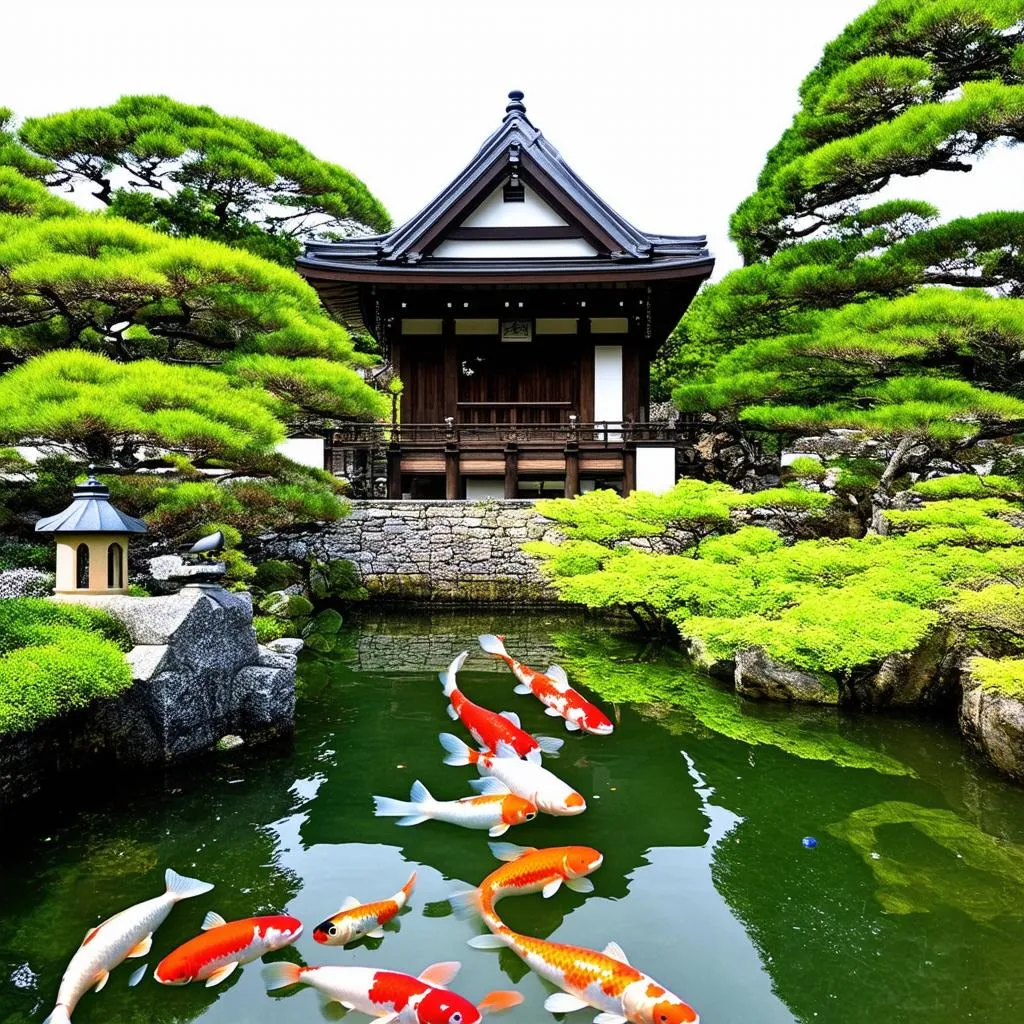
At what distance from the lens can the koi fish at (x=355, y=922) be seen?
3.06 meters

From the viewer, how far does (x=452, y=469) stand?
13.1m

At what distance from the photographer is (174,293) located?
7.12 metres

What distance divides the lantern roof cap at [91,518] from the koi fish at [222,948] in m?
3.23

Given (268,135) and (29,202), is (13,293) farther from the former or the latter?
(268,135)

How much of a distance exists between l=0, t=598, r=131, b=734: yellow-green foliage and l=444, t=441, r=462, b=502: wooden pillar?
8215mm

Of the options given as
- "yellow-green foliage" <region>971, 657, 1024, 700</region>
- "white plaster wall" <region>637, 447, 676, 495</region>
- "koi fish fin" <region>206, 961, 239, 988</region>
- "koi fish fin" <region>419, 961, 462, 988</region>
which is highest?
"white plaster wall" <region>637, 447, 676, 495</region>

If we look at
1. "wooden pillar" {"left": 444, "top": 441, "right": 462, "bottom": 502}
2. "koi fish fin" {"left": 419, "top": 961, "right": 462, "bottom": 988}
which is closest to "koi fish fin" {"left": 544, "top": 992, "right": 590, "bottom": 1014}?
"koi fish fin" {"left": 419, "top": 961, "right": 462, "bottom": 988}

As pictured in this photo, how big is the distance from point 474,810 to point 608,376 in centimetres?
1207

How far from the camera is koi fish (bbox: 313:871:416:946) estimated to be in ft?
10.0

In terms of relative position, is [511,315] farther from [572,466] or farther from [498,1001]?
[498,1001]

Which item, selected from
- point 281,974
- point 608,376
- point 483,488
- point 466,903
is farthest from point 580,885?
point 608,376

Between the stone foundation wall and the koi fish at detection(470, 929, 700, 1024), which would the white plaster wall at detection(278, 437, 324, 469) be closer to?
the stone foundation wall

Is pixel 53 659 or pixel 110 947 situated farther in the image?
pixel 53 659

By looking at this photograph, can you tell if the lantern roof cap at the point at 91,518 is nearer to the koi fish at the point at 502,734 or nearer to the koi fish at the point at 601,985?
the koi fish at the point at 502,734
